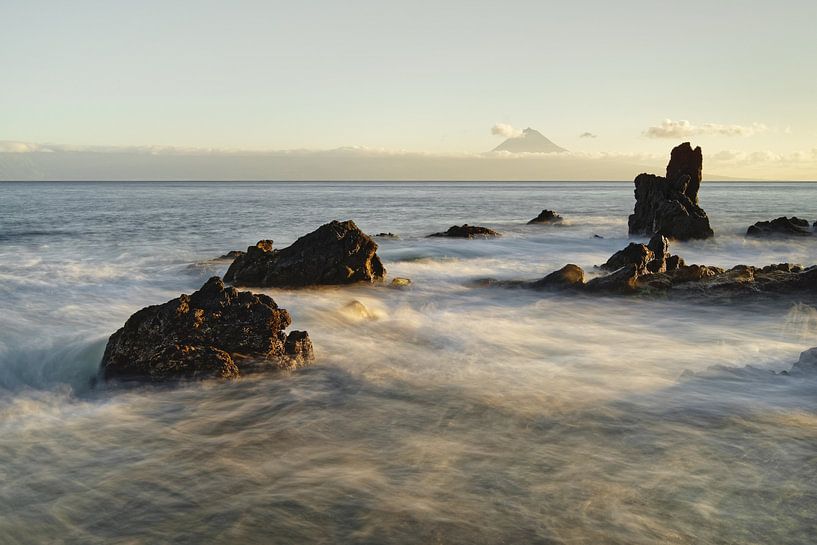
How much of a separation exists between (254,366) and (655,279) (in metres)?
9.76

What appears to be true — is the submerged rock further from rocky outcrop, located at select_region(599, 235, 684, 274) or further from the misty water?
rocky outcrop, located at select_region(599, 235, 684, 274)

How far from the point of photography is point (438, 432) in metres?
6.66

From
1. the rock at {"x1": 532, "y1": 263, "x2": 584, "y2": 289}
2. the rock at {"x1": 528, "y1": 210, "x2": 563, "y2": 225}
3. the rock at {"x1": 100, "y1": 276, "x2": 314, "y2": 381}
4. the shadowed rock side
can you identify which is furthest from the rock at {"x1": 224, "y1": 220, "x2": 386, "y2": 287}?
the rock at {"x1": 528, "y1": 210, "x2": 563, "y2": 225}

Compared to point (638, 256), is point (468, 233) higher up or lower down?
lower down

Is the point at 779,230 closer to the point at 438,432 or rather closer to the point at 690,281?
the point at 690,281

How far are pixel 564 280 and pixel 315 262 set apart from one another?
5.89m

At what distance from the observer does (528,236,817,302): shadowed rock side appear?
13617mm

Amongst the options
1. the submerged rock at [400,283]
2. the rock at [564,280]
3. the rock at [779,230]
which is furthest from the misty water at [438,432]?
the rock at [779,230]

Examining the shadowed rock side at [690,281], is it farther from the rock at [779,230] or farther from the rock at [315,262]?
the rock at [779,230]

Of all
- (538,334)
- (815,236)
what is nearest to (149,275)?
(538,334)

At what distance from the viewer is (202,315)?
8875 mm

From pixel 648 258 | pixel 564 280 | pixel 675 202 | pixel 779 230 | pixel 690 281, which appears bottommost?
pixel 564 280

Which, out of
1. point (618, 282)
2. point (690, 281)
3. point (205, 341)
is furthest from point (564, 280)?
point (205, 341)

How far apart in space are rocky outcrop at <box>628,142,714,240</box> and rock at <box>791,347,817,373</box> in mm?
23301
